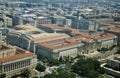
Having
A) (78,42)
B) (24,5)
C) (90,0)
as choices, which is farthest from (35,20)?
(90,0)

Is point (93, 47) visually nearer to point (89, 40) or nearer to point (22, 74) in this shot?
point (89, 40)

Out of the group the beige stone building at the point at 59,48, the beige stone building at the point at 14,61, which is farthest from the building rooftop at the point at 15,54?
the beige stone building at the point at 59,48

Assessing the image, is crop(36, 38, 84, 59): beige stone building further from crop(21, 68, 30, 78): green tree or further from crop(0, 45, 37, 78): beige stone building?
crop(21, 68, 30, 78): green tree

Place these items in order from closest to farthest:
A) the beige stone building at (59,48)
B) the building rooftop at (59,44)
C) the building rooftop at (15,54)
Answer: the building rooftop at (15,54), the beige stone building at (59,48), the building rooftop at (59,44)

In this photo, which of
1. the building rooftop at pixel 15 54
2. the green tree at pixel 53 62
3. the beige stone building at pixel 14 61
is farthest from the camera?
the green tree at pixel 53 62

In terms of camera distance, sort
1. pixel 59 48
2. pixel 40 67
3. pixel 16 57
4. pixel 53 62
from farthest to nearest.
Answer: pixel 59 48, pixel 53 62, pixel 40 67, pixel 16 57

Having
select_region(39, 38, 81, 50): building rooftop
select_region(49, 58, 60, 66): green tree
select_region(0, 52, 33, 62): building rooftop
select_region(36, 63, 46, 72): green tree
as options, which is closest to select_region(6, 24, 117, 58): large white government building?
select_region(39, 38, 81, 50): building rooftop

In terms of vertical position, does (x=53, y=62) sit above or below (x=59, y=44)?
below

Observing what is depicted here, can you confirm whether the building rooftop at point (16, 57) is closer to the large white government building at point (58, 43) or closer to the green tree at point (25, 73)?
the green tree at point (25, 73)

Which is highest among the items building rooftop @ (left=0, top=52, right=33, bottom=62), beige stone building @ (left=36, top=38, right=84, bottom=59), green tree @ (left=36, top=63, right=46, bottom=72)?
building rooftop @ (left=0, top=52, right=33, bottom=62)

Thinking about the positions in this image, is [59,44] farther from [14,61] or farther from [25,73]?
[14,61]

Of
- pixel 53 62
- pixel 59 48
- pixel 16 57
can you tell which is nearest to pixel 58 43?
pixel 59 48
